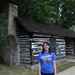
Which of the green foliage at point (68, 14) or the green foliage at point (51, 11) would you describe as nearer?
the green foliage at point (51, 11)

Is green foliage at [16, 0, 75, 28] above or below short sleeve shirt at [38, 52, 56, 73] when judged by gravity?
above

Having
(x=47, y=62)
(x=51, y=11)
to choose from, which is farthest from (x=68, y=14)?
(x=47, y=62)

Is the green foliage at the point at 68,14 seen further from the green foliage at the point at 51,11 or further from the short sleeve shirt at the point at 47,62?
the short sleeve shirt at the point at 47,62

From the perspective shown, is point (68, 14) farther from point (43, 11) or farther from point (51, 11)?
point (43, 11)

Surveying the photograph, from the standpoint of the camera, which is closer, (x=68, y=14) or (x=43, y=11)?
(x=43, y=11)

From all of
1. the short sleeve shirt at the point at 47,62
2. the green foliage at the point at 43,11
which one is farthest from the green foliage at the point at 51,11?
the short sleeve shirt at the point at 47,62

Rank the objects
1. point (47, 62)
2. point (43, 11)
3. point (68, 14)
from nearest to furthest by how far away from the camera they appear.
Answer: point (47, 62) < point (43, 11) < point (68, 14)

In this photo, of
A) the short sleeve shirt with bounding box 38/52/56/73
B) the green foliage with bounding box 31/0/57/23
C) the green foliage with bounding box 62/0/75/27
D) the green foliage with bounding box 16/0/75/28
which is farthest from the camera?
the green foliage with bounding box 62/0/75/27

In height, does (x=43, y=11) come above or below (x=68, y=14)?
below

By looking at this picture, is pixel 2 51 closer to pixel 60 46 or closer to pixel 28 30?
pixel 28 30

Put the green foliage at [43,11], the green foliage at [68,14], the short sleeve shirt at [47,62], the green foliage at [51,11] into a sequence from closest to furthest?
the short sleeve shirt at [47,62]
the green foliage at [51,11]
the green foliage at [43,11]
the green foliage at [68,14]

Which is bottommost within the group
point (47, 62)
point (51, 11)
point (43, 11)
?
point (47, 62)

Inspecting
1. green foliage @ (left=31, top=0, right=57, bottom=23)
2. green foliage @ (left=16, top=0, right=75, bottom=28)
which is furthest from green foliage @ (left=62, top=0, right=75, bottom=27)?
green foliage @ (left=31, top=0, right=57, bottom=23)

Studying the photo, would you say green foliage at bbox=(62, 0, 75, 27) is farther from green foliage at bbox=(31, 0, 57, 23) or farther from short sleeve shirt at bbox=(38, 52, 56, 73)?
short sleeve shirt at bbox=(38, 52, 56, 73)
